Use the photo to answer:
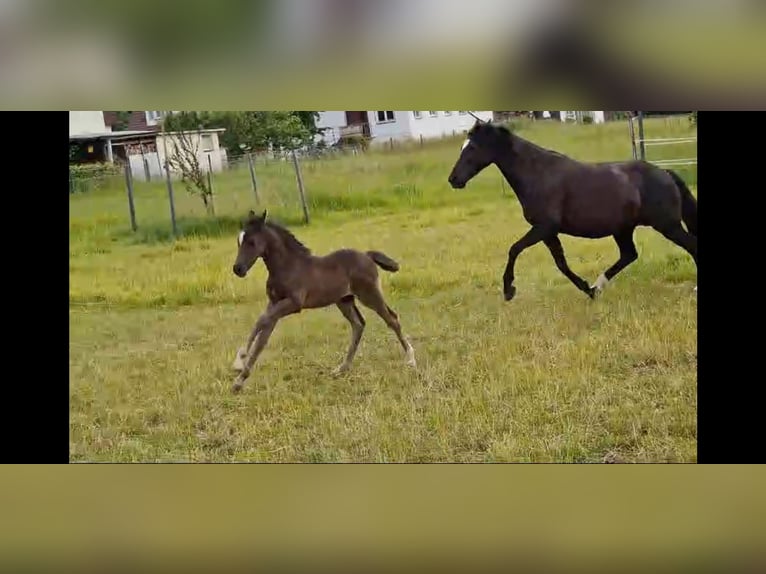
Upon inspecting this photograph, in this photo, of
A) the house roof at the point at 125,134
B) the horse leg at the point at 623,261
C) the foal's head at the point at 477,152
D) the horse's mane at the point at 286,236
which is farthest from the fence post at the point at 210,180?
the horse leg at the point at 623,261

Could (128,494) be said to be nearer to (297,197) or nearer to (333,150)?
(297,197)

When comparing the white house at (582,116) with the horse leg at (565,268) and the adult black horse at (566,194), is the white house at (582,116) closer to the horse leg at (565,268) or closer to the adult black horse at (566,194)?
the adult black horse at (566,194)

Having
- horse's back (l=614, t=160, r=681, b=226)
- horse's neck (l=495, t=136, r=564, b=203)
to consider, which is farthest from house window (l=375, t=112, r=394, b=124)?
horse's back (l=614, t=160, r=681, b=226)

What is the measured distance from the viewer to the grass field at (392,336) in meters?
3.18

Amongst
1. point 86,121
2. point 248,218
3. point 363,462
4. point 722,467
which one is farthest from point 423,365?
point 86,121

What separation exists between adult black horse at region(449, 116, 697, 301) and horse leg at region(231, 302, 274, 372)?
3.28ft

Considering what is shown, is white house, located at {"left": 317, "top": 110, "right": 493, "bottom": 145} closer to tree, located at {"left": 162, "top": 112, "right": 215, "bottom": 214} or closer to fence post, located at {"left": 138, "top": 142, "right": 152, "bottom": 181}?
tree, located at {"left": 162, "top": 112, "right": 215, "bottom": 214}

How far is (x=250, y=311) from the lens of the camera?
3.28 meters

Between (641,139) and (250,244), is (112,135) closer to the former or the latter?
(250,244)

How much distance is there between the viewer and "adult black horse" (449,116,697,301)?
3.28m
